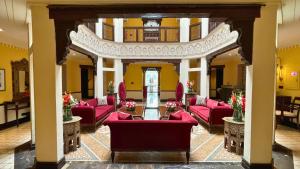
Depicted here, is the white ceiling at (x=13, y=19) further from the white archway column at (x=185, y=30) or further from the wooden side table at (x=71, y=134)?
the white archway column at (x=185, y=30)

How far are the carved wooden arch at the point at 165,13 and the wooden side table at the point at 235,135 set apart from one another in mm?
1573

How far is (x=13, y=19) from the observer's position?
4.10m

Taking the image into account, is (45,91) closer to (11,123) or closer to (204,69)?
(11,123)

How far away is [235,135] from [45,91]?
13.1 feet

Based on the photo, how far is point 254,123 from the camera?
11.4ft

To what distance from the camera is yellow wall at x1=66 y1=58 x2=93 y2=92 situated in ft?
40.5

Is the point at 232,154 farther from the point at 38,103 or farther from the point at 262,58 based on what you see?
the point at 38,103

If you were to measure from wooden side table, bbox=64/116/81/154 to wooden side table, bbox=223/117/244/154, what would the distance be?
3483 millimetres

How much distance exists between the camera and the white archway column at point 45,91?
11.4 ft

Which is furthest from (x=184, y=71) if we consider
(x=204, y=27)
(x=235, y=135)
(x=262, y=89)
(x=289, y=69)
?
(x=262, y=89)

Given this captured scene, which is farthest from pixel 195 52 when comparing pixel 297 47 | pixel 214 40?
pixel 297 47

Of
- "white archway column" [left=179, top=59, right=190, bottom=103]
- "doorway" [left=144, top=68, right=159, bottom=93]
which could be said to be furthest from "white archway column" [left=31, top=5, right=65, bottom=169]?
"doorway" [left=144, top=68, right=159, bottom=93]

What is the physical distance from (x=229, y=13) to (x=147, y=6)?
1.42 metres

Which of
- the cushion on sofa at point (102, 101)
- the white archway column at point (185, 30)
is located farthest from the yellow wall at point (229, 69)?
the cushion on sofa at point (102, 101)
